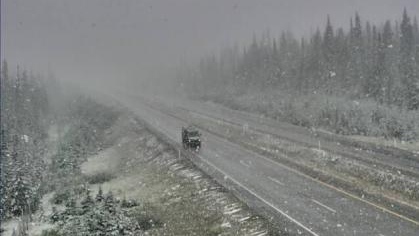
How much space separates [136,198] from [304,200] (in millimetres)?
11204

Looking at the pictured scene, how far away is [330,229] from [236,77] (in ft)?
331

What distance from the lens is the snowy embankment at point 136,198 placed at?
64.2 feet

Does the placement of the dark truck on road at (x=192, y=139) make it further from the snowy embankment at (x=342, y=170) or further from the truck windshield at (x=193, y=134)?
the snowy embankment at (x=342, y=170)

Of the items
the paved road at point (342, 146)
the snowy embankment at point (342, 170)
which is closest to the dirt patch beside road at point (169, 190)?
the snowy embankment at point (342, 170)

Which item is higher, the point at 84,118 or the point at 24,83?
the point at 24,83

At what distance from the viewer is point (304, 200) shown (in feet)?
69.1

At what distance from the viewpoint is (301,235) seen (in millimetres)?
16469

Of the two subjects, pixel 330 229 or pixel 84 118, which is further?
pixel 84 118

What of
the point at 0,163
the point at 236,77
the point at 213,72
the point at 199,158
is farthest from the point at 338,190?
the point at 213,72

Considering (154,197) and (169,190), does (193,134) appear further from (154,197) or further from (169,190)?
(154,197)

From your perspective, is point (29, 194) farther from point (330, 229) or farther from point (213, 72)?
point (213, 72)

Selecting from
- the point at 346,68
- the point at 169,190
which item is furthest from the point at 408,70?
the point at 169,190

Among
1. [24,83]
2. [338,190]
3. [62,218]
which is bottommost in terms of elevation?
[62,218]

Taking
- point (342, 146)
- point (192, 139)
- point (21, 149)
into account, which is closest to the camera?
point (342, 146)
